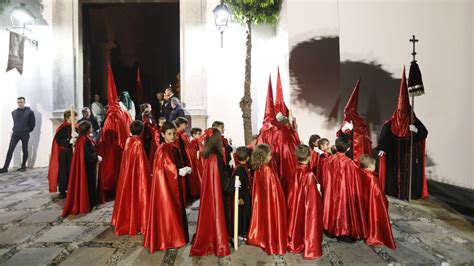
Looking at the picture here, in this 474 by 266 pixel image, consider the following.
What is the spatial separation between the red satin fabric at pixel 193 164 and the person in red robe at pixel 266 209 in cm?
274

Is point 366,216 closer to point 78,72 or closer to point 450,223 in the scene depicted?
point 450,223

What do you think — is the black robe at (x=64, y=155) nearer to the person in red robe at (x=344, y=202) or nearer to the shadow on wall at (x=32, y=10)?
the person in red robe at (x=344, y=202)

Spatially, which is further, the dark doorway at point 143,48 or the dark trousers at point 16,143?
the dark doorway at point 143,48

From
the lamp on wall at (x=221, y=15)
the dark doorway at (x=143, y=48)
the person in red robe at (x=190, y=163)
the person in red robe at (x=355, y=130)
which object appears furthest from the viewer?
the dark doorway at (x=143, y=48)

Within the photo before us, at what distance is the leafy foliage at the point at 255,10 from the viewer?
9617mm

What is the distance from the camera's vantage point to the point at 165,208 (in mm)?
4379

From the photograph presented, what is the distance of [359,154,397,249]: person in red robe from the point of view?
4734 millimetres

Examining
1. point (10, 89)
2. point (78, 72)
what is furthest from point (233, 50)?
point (10, 89)

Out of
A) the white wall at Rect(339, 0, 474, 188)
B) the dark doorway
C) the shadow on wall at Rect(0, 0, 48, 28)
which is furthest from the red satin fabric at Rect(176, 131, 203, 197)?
the shadow on wall at Rect(0, 0, 48, 28)

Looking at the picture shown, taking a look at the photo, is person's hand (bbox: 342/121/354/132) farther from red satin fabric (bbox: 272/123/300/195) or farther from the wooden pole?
the wooden pole

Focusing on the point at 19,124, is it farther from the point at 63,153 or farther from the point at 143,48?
the point at 143,48

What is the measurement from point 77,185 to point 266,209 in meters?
3.44

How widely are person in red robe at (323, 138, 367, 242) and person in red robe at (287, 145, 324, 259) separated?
58 centimetres

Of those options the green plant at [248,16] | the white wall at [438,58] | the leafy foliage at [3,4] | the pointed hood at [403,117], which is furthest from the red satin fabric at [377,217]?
the leafy foliage at [3,4]
